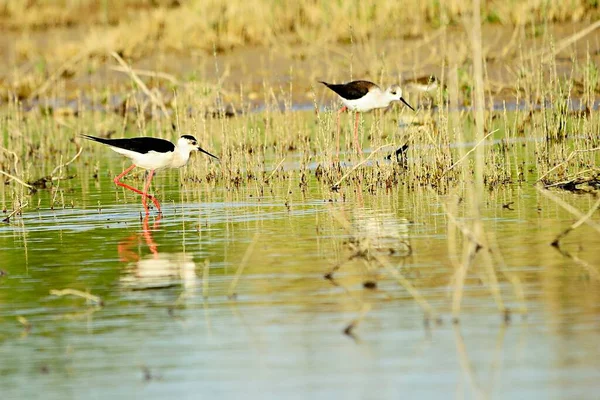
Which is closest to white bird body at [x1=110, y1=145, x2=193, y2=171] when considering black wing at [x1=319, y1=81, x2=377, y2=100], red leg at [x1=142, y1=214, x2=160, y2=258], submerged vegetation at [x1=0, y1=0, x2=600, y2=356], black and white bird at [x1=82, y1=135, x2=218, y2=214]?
black and white bird at [x1=82, y1=135, x2=218, y2=214]

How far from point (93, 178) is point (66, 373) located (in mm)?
11287

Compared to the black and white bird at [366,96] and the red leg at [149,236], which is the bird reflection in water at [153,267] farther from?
the black and white bird at [366,96]

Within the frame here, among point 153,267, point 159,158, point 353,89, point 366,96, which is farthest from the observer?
point 366,96

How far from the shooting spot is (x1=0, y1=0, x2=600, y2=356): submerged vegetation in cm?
1081

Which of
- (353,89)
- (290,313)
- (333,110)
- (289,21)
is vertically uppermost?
(289,21)

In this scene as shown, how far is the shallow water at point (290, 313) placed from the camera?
6.09 meters

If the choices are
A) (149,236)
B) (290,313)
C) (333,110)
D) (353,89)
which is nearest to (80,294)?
(290,313)

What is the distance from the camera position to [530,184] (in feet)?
46.3

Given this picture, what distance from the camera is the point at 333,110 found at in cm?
1556

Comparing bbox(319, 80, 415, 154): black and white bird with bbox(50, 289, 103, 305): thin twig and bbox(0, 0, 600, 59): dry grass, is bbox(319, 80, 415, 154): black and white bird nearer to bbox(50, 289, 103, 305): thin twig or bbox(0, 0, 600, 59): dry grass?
bbox(0, 0, 600, 59): dry grass

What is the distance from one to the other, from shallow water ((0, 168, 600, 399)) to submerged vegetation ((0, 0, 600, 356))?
13cm

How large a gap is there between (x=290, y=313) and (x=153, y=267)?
91.4 inches

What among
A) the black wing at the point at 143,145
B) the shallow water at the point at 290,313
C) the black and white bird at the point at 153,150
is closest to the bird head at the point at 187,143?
the black and white bird at the point at 153,150

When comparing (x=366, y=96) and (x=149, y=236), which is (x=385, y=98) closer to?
(x=366, y=96)
